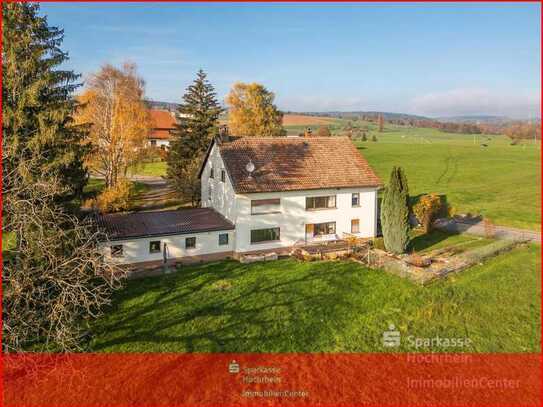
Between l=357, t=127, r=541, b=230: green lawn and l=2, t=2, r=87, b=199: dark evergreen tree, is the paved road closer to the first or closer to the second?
l=357, t=127, r=541, b=230: green lawn

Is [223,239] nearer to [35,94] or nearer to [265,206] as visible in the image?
[265,206]

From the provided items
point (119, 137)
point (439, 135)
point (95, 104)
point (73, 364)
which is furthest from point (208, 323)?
point (439, 135)

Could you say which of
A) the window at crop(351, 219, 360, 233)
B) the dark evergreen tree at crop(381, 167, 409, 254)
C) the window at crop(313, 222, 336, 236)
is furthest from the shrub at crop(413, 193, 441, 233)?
the window at crop(313, 222, 336, 236)

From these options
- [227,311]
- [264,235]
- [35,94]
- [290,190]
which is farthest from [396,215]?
[35,94]

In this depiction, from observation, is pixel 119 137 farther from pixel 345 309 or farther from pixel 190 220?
pixel 345 309

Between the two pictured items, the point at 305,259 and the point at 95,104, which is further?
the point at 95,104
